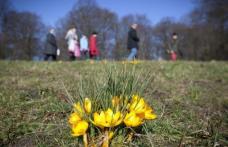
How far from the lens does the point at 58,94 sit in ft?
12.2

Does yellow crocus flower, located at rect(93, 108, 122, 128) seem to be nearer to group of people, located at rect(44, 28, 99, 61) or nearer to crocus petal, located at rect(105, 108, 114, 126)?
crocus petal, located at rect(105, 108, 114, 126)

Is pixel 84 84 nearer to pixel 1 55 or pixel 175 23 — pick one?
pixel 1 55

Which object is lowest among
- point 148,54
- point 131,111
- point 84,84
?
point 131,111

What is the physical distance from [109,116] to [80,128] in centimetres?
21

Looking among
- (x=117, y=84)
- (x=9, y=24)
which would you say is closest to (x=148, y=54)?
(x=117, y=84)

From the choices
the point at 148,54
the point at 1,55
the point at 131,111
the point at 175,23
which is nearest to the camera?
the point at 131,111

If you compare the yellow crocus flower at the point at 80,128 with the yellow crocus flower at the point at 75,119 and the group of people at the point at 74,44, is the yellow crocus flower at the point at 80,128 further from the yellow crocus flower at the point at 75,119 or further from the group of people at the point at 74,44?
the group of people at the point at 74,44

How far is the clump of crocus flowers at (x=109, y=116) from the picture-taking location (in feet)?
6.07

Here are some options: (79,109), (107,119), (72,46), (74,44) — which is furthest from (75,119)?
(74,44)

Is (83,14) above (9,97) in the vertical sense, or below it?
above

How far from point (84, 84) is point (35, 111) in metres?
1.08

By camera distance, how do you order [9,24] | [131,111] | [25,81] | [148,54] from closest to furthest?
[131,111] < [148,54] < [25,81] < [9,24]

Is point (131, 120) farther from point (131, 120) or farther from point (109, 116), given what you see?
point (109, 116)

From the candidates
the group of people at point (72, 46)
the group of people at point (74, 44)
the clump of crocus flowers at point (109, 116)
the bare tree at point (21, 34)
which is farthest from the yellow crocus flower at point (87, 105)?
the bare tree at point (21, 34)
